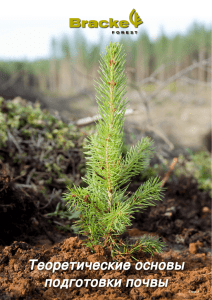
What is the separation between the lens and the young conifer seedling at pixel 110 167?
1219 millimetres

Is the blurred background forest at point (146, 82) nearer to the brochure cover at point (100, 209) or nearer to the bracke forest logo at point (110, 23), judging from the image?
the brochure cover at point (100, 209)

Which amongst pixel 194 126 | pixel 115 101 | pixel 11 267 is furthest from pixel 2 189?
pixel 194 126

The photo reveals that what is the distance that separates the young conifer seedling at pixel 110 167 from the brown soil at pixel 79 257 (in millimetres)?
111

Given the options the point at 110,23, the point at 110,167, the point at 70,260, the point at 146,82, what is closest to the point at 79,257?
the point at 70,260

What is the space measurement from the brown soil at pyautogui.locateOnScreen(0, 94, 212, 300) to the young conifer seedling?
111 mm

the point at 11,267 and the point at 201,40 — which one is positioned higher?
the point at 201,40

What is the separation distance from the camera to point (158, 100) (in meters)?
10.5

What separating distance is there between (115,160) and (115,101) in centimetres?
28

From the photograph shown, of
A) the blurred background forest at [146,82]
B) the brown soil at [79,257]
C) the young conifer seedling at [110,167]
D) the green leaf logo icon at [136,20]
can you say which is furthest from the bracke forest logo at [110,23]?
the blurred background forest at [146,82]

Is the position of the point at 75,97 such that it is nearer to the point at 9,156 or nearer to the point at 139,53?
the point at 139,53

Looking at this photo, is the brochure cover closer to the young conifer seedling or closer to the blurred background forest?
the young conifer seedling

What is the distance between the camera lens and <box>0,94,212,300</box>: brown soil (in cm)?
115

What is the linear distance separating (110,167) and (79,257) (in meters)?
0.47

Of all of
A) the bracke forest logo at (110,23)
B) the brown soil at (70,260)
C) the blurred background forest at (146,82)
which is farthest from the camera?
the blurred background forest at (146,82)
